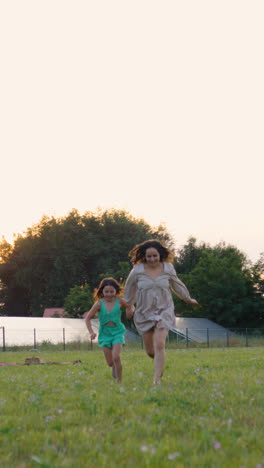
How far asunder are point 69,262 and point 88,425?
188ft

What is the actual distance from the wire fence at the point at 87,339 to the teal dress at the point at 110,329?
22.4 meters

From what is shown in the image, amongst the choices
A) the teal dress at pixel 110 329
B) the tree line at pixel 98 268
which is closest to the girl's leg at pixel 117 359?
the teal dress at pixel 110 329

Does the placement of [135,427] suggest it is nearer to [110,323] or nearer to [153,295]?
[153,295]

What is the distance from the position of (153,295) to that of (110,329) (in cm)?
108

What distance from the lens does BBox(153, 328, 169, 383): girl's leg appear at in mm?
8641

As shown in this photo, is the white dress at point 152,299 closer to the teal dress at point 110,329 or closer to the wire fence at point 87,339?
the teal dress at point 110,329

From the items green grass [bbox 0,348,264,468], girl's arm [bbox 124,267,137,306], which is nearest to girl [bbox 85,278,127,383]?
girl's arm [bbox 124,267,137,306]

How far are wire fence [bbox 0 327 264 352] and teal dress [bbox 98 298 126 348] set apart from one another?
22444mm

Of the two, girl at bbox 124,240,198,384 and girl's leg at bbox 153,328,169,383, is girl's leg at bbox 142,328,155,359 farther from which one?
girl's leg at bbox 153,328,169,383

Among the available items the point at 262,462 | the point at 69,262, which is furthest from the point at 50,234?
the point at 262,462

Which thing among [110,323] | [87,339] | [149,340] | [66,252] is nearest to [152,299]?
[149,340]

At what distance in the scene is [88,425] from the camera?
5016 millimetres

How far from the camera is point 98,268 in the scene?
61.7 m

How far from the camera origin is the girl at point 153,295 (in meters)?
8.82
